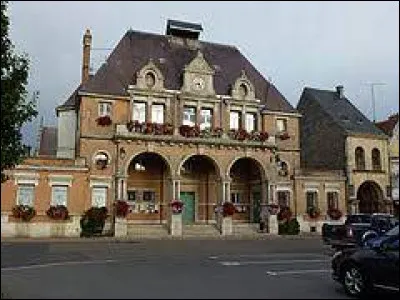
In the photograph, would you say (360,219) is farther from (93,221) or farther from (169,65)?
(169,65)

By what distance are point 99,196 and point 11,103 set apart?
22.9 m

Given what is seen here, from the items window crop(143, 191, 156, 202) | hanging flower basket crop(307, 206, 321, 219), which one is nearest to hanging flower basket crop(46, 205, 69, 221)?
window crop(143, 191, 156, 202)

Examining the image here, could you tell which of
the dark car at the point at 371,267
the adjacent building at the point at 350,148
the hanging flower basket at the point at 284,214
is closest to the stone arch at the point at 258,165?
the hanging flower basket at the point at 284,214

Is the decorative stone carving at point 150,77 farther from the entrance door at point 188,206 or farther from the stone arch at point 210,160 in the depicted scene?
the entrance door at point 188,206

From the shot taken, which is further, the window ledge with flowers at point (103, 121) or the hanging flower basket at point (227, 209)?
the hanging flower basket at point (227, 209)

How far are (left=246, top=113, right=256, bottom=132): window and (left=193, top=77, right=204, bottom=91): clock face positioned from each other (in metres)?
3.98

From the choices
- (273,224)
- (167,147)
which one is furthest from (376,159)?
(167,147)

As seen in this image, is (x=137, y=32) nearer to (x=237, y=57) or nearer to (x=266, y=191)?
(x=237, y=57)

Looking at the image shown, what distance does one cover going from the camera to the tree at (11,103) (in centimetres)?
1149

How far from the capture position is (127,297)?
828 centimetres

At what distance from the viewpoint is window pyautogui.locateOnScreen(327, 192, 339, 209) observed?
40406 mm

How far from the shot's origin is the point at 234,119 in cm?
3909

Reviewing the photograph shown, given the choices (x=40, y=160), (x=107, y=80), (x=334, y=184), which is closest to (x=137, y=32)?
(x=107, y=80)

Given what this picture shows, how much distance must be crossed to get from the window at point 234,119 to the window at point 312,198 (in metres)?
7.04
